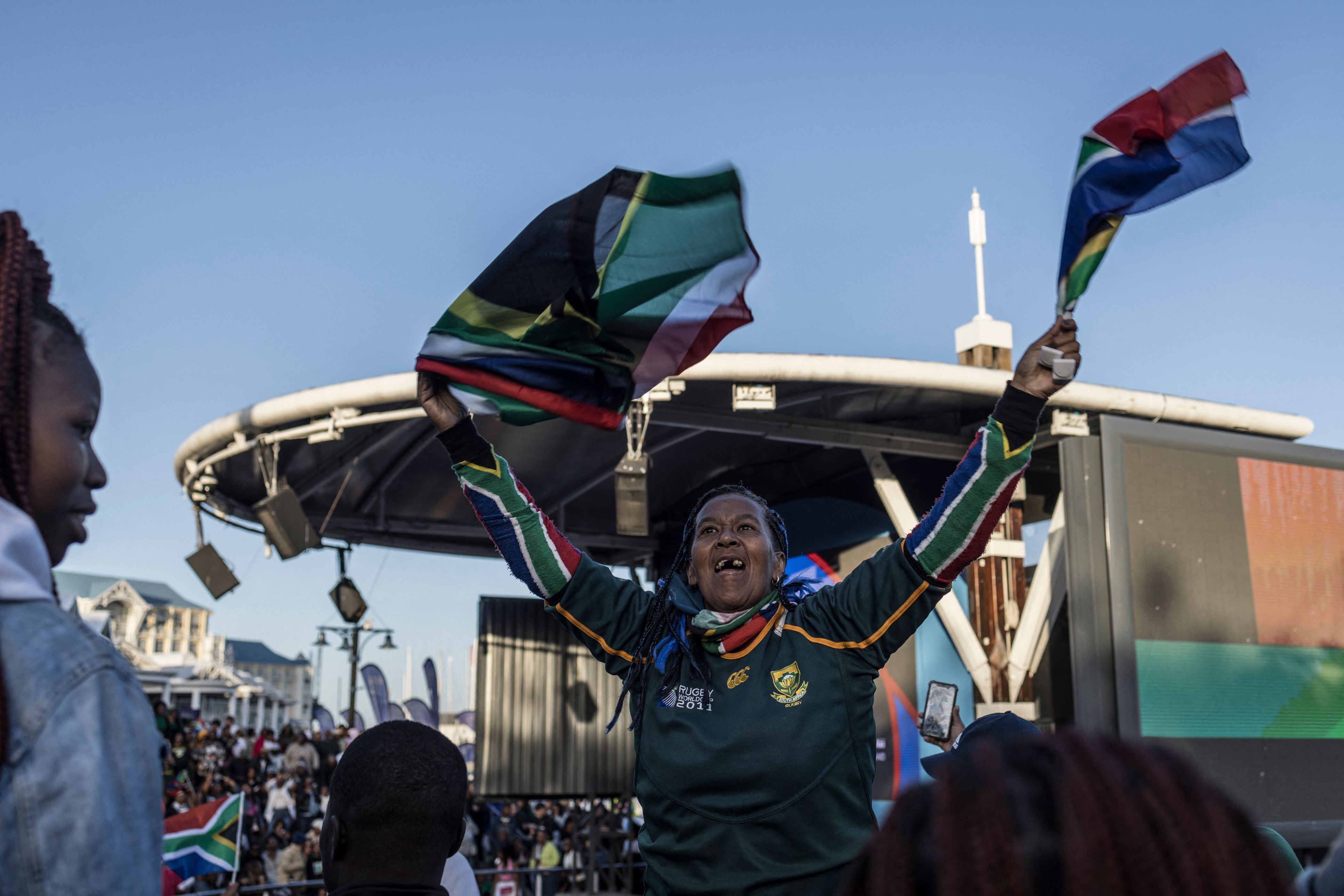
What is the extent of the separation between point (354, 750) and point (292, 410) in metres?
7.07

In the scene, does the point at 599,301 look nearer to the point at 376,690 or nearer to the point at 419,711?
the point at 376,690

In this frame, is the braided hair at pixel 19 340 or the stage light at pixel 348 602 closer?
the braided hair at pixel 19 340

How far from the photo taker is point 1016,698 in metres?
8.62

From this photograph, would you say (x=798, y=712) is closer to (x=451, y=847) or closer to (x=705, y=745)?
(x=705, y=745)

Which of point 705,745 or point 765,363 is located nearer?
point 705,745

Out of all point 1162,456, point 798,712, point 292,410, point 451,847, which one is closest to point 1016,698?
point 1162,456

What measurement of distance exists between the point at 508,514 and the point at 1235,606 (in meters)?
6.69

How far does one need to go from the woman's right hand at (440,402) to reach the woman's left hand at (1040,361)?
4.31 feet

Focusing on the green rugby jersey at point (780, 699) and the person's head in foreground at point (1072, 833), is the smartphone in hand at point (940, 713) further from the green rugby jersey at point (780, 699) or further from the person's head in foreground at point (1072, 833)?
the person's head in foreground at point (1072, 833)

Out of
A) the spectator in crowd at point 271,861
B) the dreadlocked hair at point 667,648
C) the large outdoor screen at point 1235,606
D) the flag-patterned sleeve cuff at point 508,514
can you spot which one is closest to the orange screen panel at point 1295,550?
the large outdoor screen at point 1235,606

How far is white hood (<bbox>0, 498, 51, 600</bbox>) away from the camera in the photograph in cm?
114

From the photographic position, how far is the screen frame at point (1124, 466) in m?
7.43

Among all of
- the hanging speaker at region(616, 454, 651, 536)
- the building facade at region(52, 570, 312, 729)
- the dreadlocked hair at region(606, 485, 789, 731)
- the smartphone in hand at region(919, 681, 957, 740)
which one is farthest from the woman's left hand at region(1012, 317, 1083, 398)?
the building facade at region(52, 570, 312, 729)

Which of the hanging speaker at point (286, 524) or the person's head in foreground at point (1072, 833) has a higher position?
the hanging speaker at point (286, 524)
